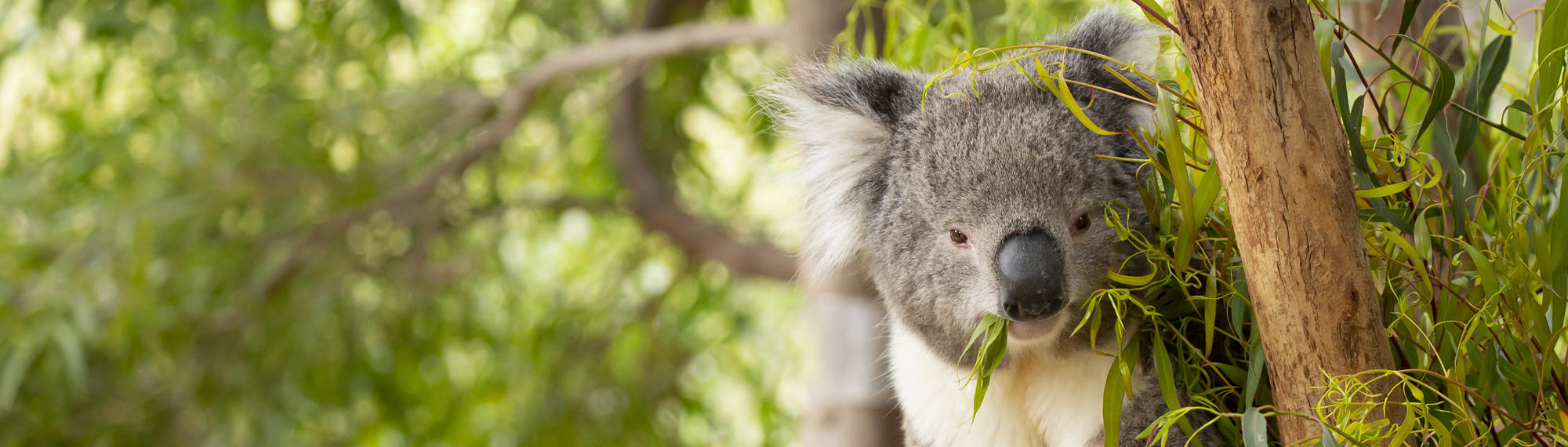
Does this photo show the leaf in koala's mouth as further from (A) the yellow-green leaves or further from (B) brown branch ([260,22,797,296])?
(B) brown branch ([260,22,797,296])

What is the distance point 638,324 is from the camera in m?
3.98

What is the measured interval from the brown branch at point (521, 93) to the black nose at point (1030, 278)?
5.84 feet

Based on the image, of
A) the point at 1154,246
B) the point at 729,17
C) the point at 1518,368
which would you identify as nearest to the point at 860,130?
the point at 1154,246

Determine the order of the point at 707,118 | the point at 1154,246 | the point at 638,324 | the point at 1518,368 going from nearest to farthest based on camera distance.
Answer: the point at 1518,368
the point at 1154,246
the point at 638,324
the point at 707,118

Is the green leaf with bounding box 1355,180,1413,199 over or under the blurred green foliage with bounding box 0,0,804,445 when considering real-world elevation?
over

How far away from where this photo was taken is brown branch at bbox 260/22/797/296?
3074 mm

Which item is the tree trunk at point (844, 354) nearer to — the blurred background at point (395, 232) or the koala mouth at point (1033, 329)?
the blurred background at point (395, 232)

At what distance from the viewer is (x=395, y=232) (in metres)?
3.90

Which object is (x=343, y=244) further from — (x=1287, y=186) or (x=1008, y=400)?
(x=1287, y=186)

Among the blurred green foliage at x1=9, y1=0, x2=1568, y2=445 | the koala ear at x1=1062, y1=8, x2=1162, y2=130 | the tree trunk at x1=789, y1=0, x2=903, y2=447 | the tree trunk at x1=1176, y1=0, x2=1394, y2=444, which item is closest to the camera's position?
the tree trunk at x1=1176, y1=0, x2=1394, y2=444

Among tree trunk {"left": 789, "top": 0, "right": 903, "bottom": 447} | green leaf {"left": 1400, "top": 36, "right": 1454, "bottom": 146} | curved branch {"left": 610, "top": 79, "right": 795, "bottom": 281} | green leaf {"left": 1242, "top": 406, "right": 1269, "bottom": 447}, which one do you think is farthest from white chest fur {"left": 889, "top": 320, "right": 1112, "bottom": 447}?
curved branch {"left": 610, "top": 79, "right": 795, "bottom": 281}

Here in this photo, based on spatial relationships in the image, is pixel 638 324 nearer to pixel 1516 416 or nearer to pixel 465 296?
pixel 465 296

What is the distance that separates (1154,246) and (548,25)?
332cm

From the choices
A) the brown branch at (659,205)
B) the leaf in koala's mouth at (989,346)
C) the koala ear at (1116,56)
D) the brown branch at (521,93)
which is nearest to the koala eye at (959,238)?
the leaf in koala's mouth at (989,346)
